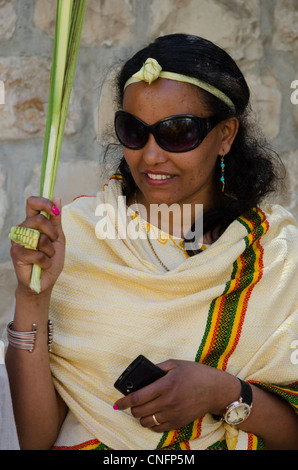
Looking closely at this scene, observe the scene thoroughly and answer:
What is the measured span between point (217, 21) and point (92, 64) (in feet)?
1.87

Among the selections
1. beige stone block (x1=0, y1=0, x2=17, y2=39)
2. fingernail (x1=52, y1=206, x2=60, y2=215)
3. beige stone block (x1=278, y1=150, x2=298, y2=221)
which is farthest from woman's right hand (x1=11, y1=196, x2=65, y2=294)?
Answer: beige stone block (x1=278, y1=150, x2=298, y2=221)

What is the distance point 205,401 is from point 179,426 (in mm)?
101

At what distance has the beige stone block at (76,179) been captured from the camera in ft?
10.4

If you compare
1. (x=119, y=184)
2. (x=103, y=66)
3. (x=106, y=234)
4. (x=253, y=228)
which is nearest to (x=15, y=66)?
(x=103, y=66)

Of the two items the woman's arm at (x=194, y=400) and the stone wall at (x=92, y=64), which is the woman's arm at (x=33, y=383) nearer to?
the woman's arm at (x=194, y=400)

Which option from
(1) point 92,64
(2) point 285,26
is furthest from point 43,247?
(2) point 285,26

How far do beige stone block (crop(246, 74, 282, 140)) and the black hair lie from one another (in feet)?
2.00

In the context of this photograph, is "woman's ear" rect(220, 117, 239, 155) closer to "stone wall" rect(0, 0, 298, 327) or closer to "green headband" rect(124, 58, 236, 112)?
"green headband" rect(124, 58, 236, 112)

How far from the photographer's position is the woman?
2111 mm

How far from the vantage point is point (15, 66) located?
3.03 m

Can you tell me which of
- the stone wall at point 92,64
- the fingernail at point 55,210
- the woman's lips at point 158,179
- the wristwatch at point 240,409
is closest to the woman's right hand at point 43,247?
the fingernail at point 55,210

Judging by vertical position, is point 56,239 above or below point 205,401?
above

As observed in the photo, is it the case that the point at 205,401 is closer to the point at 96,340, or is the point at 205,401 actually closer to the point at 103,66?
the point at 96,340

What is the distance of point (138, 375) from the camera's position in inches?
79.6
